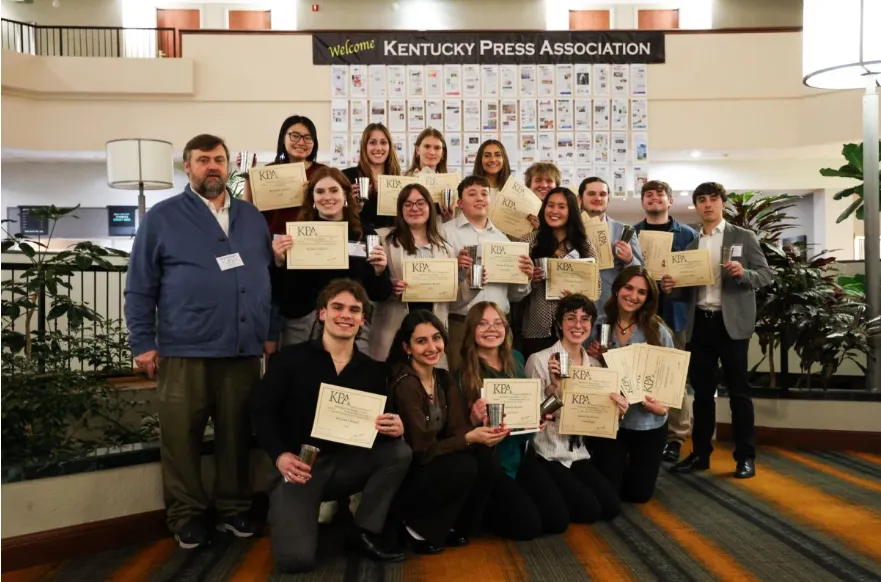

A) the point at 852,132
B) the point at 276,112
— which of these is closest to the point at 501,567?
the point at 276,112

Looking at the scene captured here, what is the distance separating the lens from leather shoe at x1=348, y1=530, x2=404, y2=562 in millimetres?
2762

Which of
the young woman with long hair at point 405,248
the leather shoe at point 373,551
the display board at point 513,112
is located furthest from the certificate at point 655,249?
the display board at point 513,112

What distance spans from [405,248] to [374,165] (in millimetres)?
607

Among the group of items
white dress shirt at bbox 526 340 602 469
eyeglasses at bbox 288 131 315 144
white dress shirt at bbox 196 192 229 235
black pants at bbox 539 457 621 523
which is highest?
eyeglasses at bbox 288 131 315 144

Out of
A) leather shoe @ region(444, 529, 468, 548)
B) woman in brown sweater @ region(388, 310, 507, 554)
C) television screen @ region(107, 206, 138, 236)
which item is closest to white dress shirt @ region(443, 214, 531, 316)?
woman in brown sweater @ region(388, 310, 507, 554)

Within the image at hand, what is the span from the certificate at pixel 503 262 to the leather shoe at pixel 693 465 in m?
1.48

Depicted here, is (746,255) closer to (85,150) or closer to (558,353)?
(558,353)

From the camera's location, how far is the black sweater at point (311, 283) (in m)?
3.16

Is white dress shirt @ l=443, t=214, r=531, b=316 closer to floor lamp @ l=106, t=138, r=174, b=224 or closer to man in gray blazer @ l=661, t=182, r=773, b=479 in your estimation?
man in gray blazer @ l=661, t=182, r=773, b=479

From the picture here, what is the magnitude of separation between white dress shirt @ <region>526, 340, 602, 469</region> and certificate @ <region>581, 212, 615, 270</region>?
62 cm

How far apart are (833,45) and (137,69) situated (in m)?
8.05

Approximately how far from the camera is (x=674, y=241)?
14.1ft

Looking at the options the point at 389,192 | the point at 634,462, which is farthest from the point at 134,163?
the point at 634,462

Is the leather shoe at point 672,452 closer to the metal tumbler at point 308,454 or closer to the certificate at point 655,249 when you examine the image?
the certificate at point 655,249
